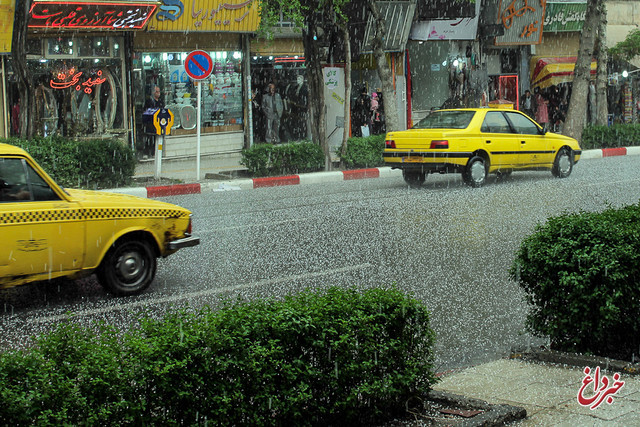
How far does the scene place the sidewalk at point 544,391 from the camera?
14.7ft

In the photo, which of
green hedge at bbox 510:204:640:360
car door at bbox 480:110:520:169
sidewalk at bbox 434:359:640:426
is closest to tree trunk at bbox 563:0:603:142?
car door at bbox 480:110:520:169

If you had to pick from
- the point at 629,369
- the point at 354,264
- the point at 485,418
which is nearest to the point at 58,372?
the point at 485,418

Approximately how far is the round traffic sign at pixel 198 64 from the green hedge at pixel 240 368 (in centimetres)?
1426

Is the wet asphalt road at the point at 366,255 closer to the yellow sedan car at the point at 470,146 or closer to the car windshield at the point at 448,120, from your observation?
the yellow sedan car at the point at 470,146

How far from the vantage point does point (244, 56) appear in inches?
991

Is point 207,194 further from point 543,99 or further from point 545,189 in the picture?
point 543,99

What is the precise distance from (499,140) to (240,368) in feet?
45.5

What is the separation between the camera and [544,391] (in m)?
5.04

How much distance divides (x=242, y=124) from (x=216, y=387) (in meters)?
22.1

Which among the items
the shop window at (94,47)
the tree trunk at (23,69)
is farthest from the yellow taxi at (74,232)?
the shop window at (94,47)

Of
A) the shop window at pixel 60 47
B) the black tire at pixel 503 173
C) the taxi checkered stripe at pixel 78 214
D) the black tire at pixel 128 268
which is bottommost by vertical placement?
the black tire at pixel 128 268

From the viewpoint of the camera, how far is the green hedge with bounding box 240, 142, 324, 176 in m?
19.3

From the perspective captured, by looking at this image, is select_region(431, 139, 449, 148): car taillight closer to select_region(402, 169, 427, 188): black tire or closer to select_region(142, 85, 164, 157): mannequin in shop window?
select_region(402, 169, 427, 188): black tire

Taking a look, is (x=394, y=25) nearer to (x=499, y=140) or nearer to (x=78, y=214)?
(x=499, y=140)
